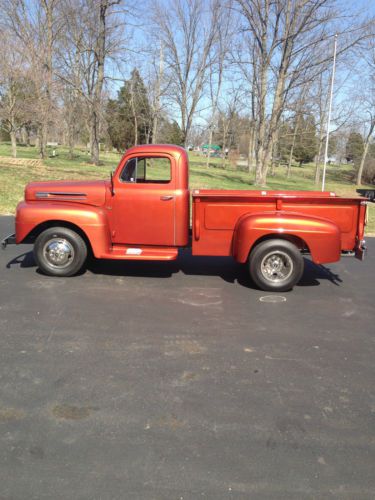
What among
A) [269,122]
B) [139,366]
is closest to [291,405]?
[139,366]

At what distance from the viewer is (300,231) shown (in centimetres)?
537

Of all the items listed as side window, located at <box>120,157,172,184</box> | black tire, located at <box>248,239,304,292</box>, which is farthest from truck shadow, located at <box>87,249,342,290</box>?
side window, located at <box>120,157,172,184</box>

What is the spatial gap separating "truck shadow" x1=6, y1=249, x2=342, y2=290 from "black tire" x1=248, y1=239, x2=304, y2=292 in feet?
1.01

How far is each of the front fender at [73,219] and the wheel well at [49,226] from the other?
51 millimetres

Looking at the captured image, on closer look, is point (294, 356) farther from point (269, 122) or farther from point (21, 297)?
point (269, 122)

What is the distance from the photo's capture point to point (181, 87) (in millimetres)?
32062

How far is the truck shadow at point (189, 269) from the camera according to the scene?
6.19m

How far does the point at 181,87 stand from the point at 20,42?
12.9m

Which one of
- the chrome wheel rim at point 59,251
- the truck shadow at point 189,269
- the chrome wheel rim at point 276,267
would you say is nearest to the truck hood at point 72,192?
the chrome wheel rim at point 59,251

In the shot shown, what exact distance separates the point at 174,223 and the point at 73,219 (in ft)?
4.69

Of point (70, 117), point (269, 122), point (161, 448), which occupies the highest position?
point (70, 117)

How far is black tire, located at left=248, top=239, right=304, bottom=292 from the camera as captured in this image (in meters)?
5.42

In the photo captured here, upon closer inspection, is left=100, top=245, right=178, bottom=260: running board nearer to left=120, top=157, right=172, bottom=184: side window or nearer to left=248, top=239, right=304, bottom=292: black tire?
left=120, top=157, right=172, bottom=184: side window

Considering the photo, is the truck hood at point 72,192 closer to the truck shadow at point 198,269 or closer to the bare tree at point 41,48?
the truck shadow at point 198,269
